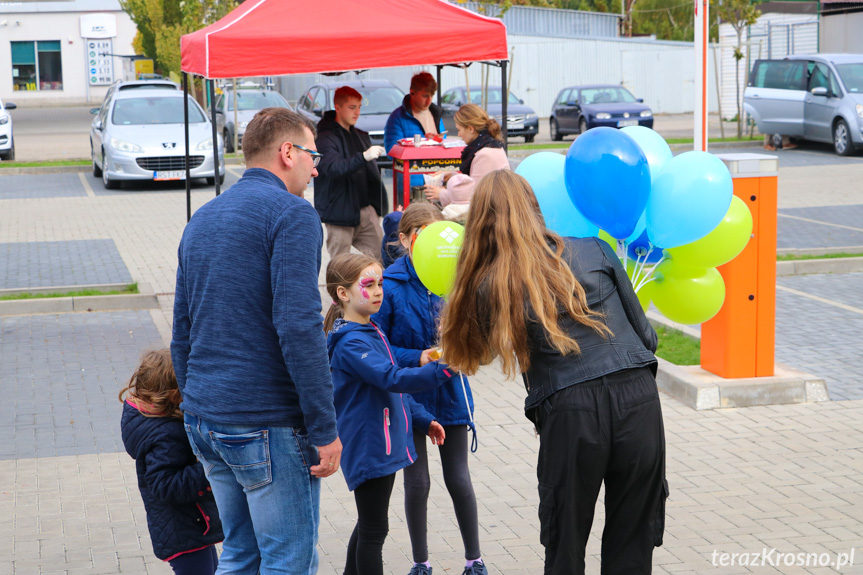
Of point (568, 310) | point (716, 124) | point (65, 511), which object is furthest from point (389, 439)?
point (716, 124)

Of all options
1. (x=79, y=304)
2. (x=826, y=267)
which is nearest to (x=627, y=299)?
(x=79, y=304)

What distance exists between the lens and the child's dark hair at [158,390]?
3.52m

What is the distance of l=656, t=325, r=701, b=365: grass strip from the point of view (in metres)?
7.55

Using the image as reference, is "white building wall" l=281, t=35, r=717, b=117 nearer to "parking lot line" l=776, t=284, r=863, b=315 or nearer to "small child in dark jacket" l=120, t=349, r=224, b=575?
"parking lot line" l=776, t=284, r=863, b=315

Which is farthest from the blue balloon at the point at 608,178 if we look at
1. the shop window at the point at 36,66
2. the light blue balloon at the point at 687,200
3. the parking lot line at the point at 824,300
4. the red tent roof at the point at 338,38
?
the shop window at the point at 36,66

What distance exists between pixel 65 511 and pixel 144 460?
1936mm

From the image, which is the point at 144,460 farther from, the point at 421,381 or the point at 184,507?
the point at 421,381

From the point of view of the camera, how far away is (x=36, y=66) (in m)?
52.3

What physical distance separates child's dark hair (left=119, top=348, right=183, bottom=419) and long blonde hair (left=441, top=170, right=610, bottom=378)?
1045 mm

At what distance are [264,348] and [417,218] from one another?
5.28ft

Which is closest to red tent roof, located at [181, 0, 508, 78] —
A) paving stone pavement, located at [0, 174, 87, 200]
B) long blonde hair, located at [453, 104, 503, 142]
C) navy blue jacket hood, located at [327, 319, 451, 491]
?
long blonde hair, located at [453, 104, 503, 142]

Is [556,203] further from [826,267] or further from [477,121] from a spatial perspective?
[826,267]

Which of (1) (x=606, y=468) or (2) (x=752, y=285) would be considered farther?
(2) (x=752, y=285)

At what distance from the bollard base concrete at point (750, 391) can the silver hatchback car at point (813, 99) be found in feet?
53.2
